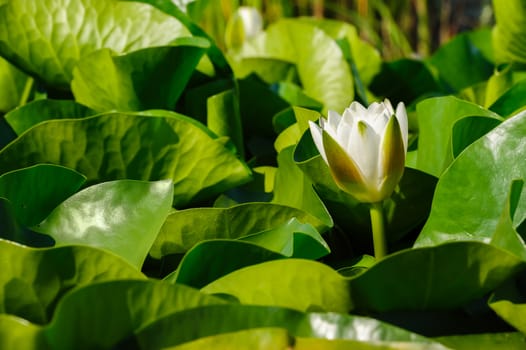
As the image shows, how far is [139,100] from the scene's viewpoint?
34.9 inches

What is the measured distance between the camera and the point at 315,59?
107 cm

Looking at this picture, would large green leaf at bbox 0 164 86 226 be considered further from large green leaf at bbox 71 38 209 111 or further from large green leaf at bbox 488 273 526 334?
large green leaf at bbox 488 273 526 334

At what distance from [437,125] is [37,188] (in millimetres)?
384

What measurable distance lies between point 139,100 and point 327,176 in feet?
0.95

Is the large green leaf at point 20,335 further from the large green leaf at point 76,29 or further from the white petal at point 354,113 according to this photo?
the large green leaf at point 76,29

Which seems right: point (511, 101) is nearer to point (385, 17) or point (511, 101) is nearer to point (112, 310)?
point (112, 310)

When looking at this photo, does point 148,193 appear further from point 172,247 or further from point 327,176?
point 327,176

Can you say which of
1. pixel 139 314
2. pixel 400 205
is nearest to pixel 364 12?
pixel 400 205

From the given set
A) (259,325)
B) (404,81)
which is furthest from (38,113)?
(404,81)

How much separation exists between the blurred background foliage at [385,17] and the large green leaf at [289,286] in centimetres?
364

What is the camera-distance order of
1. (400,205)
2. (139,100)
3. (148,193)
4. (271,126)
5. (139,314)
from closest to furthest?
1. (139,314)
2. (148,193)
3. (400,205)
4. (139,100)
5. (271,126)

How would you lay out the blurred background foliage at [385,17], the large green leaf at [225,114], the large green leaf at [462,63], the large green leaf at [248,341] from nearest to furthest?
the large green leaf at [248,341] < the large green leaf at [225,114] < the large green leaf at [462,63] < the blurred background foliage at [385,17]

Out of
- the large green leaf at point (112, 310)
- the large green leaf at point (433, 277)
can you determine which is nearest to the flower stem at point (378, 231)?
the large green leaf at point (433, 277)

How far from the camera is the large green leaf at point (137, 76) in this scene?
0.83m
